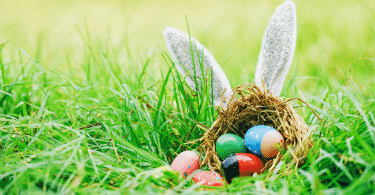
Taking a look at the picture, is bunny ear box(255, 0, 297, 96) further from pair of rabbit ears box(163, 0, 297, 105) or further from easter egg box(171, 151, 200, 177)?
easter egg box(171, 151, 200, 177)

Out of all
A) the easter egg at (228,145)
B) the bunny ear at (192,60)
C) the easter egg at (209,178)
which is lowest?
the easter egg at (209,178)

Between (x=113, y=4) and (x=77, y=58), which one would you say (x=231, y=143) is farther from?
→ (x=113, y=4)

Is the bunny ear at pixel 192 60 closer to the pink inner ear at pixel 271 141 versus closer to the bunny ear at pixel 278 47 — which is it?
the bunny ear at pixel 278 47

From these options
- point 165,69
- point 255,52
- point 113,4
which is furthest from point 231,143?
point 113,4

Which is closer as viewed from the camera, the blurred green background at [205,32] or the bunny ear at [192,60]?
the bunny ear at [192,60]

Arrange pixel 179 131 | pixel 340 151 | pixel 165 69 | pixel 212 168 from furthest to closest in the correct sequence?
pixel 165 69 < pixel 179 131 < pixel 212 168 < pixel 340 151

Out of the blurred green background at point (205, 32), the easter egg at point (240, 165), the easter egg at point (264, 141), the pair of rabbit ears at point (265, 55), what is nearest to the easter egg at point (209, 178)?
the easter egg at point (240, 165)

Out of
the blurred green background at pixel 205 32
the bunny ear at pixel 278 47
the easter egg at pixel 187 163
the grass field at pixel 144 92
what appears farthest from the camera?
the blurred green background at pixel 205 32
